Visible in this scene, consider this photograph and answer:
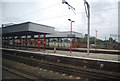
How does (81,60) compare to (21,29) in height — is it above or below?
below

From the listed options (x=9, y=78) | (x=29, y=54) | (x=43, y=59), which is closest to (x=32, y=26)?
(x=29, y=54)

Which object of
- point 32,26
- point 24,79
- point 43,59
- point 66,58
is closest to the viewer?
point 24,79

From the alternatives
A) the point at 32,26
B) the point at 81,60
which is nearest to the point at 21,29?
the point at 32,26

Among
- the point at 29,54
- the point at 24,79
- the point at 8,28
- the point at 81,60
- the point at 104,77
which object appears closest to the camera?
the point at 24,79

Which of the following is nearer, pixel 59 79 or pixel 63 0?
pixel 59 79

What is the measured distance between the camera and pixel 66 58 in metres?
12.0

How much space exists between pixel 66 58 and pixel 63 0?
21.4 ft

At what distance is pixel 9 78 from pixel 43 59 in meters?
7.61

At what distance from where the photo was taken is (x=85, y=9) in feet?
48.8

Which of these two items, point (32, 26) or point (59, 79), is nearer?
point (59, 79)

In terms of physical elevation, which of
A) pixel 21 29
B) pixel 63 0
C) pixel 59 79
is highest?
pixel 63 0

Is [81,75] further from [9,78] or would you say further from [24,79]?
[9,78]

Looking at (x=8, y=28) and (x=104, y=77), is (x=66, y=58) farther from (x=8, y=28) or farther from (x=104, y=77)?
(x=8, y=28)

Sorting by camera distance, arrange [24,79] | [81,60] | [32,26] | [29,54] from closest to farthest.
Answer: [24,79], [81,60], [29,54], [32,26]
